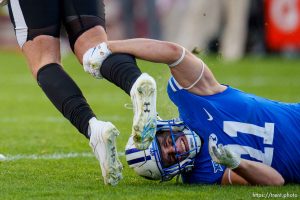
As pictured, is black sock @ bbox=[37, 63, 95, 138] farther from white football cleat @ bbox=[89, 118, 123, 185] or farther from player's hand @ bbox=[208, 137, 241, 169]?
player's hand @ bbox=[208, 137, 241, 169]

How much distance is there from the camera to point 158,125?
16.6 feet

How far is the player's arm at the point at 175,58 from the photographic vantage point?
193 inches

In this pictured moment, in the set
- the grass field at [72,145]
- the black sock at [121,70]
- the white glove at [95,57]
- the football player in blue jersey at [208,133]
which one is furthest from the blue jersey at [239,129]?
the white glove at [95,57]

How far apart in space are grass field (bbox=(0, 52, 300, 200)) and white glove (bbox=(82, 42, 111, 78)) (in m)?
0.65

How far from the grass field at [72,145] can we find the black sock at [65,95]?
0.38 m

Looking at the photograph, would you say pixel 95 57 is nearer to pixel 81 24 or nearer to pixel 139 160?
pixel 81 24

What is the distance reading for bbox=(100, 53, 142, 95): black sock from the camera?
4789 mm

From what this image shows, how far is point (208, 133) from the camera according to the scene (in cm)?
506

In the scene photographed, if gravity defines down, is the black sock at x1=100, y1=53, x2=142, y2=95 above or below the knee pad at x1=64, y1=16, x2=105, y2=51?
below

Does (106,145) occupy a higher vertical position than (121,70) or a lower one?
lower

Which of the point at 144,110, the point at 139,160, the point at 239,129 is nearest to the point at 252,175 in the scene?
the point at 239,129

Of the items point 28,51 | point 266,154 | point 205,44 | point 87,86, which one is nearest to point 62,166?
point 28,51

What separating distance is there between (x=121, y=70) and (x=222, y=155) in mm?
709

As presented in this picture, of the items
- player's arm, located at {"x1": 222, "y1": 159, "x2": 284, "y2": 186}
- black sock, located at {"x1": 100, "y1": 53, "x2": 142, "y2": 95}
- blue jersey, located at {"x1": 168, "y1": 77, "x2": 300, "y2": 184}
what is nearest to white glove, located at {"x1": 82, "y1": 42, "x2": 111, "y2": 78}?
black sock, located at {"x1": 100, "y1": 53, "x2": 142, "y2": 95}
